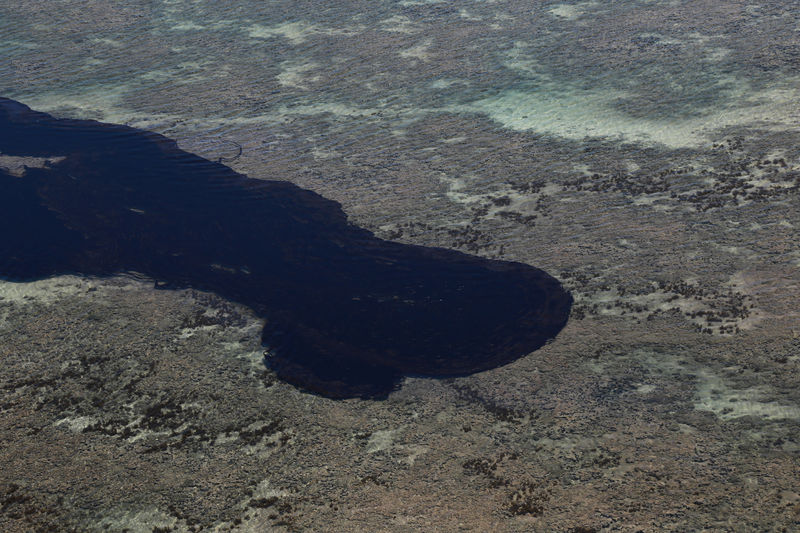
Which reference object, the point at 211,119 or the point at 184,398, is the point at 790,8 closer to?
the point at 211,119

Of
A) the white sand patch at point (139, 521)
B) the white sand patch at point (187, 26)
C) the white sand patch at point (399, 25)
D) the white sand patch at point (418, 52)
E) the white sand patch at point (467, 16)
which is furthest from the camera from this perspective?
the white sand patch at point (187, 26)

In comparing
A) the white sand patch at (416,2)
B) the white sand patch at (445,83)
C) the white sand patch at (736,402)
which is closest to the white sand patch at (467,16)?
the white sand patch at (416,2)

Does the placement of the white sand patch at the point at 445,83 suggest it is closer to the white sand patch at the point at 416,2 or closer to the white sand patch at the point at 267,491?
the white sand patch at the point at 416,2

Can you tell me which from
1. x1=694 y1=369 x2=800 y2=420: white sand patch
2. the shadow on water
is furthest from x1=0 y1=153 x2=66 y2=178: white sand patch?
x1=694 y1=369 x2=800 y2=420: white sand patch

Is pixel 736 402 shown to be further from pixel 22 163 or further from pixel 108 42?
pixel 108 42

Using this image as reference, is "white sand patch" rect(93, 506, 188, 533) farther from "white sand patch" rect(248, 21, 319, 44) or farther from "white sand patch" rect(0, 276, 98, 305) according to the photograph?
"white sand patch" rect(248, 21, 319, 44)

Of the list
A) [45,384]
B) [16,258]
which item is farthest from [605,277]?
[16,258]
